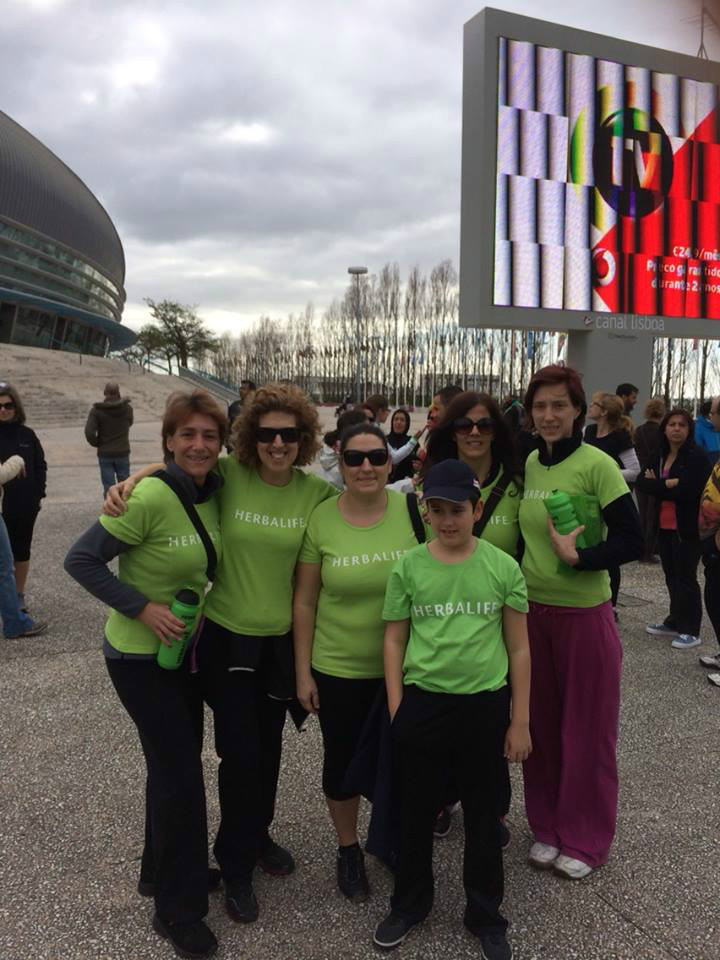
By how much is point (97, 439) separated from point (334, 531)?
859cm

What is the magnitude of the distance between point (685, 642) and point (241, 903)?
4.12m

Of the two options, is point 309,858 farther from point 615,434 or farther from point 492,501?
point 615,434

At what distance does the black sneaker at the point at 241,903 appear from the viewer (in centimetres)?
243

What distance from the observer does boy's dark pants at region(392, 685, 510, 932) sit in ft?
7.29

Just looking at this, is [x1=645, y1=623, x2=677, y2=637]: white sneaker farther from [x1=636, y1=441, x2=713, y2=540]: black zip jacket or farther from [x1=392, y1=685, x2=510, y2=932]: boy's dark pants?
[x1=392, y1=685, x2=510, y2=932]: boy's dark pants

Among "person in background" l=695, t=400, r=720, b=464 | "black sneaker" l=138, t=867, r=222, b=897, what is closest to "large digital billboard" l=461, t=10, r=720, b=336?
"person in background" l=695, t=400, r=720, b=464

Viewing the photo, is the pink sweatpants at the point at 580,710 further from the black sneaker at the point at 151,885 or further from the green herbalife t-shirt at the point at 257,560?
the black sneaker at the point at 151,885

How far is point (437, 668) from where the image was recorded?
7.29 feet

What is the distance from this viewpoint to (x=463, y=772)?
2270 mm

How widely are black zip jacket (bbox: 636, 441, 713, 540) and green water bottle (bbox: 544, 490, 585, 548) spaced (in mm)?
3356

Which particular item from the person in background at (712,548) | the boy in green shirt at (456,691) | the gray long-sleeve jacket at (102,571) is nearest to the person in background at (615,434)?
the person in background at (712,548)

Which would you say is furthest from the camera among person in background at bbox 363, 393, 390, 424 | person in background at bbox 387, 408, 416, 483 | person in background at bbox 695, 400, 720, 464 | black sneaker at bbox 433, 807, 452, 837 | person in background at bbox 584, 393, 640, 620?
person in background at bbox 363, 393, 390, 424

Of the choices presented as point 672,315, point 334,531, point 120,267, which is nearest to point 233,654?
point 334,531

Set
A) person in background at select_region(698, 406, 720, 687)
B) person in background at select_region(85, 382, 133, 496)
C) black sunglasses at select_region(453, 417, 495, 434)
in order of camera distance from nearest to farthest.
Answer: black sunglasses at select_region(453, 417, 495, 434)
person in background at select_region(698, 406, 720, 687)
person in background at select_region(85, 382, 133, 496)
